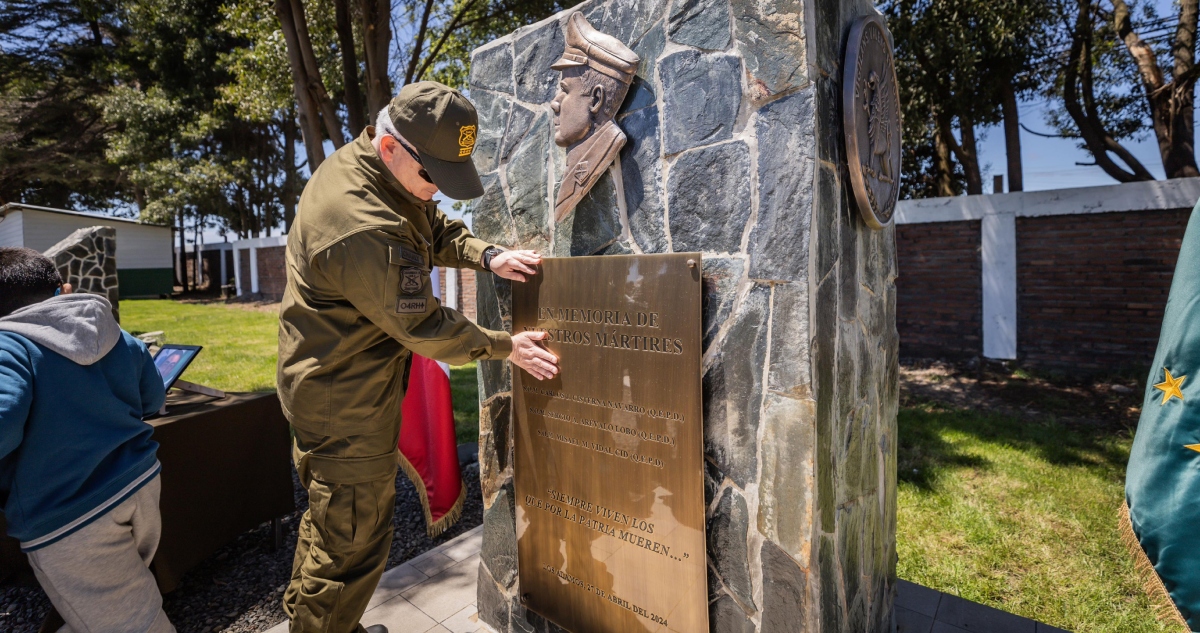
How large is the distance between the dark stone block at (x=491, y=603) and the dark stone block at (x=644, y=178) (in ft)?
5.40

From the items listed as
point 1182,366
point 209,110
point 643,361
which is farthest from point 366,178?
point 209,110

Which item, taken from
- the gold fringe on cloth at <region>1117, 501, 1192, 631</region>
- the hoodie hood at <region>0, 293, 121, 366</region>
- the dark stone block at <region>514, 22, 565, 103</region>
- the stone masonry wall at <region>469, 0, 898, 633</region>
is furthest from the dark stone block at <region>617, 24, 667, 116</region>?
the hoodie hood at <region>0, 293, 121, 366</region>

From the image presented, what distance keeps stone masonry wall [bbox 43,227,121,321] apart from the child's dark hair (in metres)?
7.77

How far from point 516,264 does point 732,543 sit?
1235 mm

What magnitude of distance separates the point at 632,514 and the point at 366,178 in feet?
4.75

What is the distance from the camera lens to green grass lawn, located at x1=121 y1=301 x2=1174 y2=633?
9.61ft

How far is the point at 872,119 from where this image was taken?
6.66 ft

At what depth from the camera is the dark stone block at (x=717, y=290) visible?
74.4 inches

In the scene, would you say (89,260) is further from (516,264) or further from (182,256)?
(182,256)

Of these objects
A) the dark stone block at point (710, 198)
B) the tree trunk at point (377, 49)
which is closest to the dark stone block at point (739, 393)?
the dark stone block at point (710, 198)

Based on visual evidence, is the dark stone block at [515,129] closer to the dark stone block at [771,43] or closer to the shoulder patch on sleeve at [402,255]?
the shoulder patch on sleeve at [402,255]

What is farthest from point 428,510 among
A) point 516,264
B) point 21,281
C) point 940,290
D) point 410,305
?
point 940,290

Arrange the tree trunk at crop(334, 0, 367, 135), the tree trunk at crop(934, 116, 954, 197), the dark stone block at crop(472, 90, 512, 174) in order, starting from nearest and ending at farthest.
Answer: the dark stone block at crop(472, 90, 512, 174), the tree trunk at crop(334, 0, 367, 135), the tree trunk at crop(934, 116, 954, 197)

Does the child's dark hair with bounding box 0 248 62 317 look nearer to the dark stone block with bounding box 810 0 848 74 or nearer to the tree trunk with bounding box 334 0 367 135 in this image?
the dark stone block with bounding box 810 0 848 74
